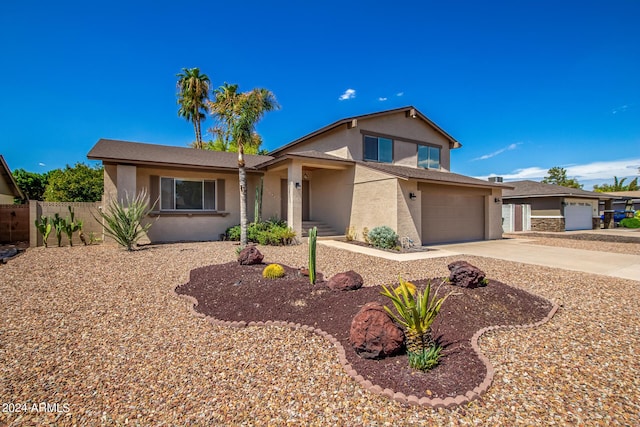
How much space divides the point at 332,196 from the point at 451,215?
19.7 ft

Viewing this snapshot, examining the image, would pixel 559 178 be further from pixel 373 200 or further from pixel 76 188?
pixel 76 188

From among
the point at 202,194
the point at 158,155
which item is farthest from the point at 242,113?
the point at 158,155

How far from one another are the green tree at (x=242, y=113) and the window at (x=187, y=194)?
382 centimetres

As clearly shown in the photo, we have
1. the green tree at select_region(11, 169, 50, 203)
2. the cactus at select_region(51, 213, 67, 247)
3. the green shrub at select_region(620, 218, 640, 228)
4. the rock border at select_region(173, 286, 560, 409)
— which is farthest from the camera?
the green tree at select_region(11, 169, 50, 203)

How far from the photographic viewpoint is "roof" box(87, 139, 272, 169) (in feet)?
37.4

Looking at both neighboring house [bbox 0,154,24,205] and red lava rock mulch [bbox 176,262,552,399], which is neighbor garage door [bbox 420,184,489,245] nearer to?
red lava rock mulch [bbox 176,262,552,399]

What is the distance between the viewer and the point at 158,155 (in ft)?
42.8

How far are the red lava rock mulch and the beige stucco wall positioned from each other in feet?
32.0

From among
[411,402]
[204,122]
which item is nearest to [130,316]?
[411,402]

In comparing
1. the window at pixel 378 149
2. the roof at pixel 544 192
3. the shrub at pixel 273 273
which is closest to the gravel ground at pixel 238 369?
the shrub at pixel 273 273

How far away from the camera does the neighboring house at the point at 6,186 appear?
54.5ft

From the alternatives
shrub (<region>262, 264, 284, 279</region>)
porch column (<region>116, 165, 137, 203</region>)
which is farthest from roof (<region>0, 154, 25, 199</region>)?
shrub (<region>262, 264, 284, 279</region>)

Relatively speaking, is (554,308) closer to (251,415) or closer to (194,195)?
(251,415)

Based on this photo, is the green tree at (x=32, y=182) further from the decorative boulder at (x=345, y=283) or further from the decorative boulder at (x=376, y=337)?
the decorative boulder at (x=376, y=337)
